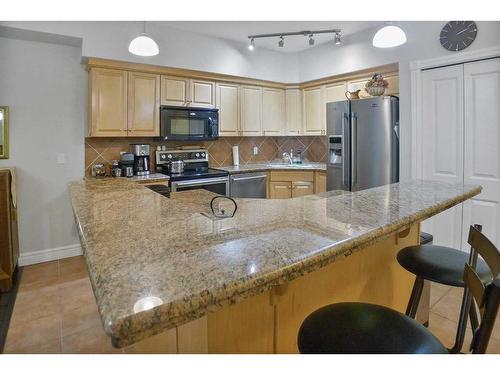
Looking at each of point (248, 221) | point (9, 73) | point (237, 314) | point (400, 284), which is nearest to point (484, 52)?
point (400, 284)

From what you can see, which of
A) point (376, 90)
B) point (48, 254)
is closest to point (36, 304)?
point (48, 254)

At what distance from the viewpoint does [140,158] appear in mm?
3941

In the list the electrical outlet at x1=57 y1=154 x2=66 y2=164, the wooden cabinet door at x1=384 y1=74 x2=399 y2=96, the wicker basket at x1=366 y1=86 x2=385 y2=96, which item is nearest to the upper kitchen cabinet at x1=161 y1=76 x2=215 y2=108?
the electrical outlet at x1=57 y1=154 x2=66 y2=164

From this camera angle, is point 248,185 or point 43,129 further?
point 248,185

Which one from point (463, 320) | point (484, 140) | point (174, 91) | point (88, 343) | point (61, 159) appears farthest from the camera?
point (174, 91)

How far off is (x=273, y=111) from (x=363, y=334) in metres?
4.28

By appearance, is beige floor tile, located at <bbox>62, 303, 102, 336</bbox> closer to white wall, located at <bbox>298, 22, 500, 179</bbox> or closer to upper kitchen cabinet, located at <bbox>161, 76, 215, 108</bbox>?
upper kitchen cabinet, located at <bbox>161, 76, 215, 108</bbox>

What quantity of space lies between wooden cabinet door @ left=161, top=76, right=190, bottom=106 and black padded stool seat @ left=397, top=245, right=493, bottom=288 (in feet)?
10.5

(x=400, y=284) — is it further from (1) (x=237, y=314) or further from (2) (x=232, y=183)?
(2) (x=232, y=183)

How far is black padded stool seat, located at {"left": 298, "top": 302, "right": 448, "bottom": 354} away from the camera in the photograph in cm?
89

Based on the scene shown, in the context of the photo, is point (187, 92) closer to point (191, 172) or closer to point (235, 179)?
point (191, 172)

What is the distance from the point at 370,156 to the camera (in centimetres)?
377

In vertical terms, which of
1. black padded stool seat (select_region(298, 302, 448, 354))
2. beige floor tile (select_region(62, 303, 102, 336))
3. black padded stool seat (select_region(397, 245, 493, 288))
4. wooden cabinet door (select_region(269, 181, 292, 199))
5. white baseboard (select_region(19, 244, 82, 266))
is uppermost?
wooden cabinet door (select_region(269, 181, 292, 199))

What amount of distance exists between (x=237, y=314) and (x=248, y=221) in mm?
330
